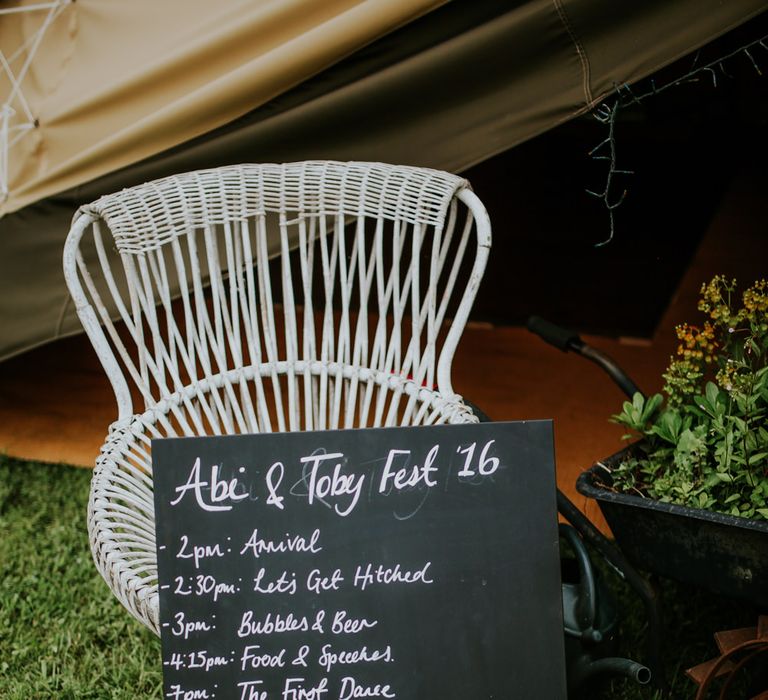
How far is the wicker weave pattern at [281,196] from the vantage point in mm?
1612

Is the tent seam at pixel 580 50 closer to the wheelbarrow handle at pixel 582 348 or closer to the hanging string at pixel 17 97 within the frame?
the wheelbarrow handle at pixel 582 348

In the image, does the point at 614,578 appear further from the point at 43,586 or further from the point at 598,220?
the point at 598,220

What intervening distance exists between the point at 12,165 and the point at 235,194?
3.06 ft

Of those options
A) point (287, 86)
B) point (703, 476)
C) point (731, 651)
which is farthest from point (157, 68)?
point (731, 651)

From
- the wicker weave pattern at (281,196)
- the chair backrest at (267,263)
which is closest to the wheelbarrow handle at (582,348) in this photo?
the chair backrest at (267,263)

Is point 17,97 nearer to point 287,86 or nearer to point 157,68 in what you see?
point 157,68

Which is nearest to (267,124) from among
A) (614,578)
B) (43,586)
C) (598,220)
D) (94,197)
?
(94,197)

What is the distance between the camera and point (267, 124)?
1962mm

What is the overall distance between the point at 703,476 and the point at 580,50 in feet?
2.94

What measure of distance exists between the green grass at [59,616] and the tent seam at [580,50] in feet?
4.88

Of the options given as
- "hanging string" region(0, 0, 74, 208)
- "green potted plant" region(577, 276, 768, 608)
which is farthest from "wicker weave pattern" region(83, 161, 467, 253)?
"hanging string" region(0, 0, 74, 208)

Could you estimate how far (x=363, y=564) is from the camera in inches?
45.4

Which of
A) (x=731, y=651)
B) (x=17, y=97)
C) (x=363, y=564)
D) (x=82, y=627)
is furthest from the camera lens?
(x=17, y=97)

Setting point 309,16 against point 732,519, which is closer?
point 732,519
